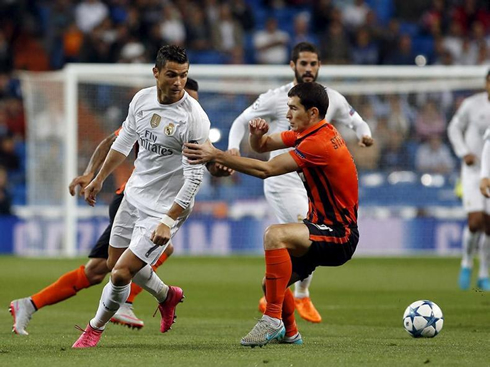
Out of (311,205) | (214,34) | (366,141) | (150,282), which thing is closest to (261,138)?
(311,205)

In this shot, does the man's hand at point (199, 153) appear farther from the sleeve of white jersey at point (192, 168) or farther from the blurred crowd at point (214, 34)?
the blurred crowd at point (214, 34)

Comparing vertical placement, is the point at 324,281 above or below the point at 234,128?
below

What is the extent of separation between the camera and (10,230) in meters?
A: 17.9

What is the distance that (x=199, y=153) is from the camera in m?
6.31

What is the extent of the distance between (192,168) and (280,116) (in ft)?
8.34

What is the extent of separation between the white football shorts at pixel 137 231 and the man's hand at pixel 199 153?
32.8 inches

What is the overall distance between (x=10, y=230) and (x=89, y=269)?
33.3 feet

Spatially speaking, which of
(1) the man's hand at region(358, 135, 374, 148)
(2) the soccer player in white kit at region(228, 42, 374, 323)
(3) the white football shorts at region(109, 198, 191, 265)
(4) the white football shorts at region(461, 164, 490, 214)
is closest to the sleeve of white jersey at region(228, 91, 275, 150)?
(2) the soccer player in white kit at region(228, 42, 374, 323)

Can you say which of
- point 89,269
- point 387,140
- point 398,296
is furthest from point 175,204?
point 387,140

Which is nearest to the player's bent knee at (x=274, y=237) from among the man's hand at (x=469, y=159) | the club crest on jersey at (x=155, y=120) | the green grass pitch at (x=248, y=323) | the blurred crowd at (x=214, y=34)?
the green grass pitch at (x=248, y=323)

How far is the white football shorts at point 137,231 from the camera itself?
6887 millimetres

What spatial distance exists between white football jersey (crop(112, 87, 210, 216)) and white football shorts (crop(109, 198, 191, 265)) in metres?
0.08

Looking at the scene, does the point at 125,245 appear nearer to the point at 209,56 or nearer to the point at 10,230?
the point at 10,230

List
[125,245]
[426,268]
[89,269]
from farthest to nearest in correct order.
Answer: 1. [426,268]
2. [89,269]
3. [125,245]
